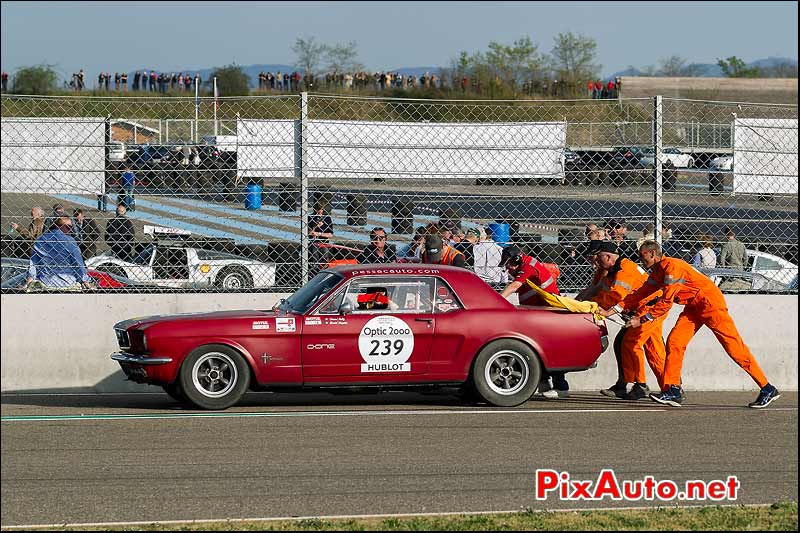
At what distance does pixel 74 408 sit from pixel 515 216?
215 inches

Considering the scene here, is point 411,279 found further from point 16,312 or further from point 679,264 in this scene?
point 16,312

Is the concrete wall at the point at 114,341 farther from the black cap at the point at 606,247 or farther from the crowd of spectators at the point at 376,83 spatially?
the crowd of spectators at the point at 376,83

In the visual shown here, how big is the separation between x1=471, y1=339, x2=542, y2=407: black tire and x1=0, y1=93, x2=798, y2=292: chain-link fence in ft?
7.34

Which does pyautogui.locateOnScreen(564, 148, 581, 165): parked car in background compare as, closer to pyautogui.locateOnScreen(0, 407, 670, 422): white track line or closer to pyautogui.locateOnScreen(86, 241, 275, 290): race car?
pyautogui.locateOnScreen(0, 407, 670, 422): white track line

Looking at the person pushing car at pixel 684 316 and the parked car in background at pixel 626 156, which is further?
the parked car in background at pixel 626 156

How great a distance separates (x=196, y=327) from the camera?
36.7 ft

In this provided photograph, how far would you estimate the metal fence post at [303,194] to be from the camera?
13156 millimetres

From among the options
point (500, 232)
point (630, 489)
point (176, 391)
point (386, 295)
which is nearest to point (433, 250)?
point (500, 232)

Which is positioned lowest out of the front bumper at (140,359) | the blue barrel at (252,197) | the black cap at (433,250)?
the front bumper at (140,359)

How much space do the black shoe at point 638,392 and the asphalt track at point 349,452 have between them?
0.24m

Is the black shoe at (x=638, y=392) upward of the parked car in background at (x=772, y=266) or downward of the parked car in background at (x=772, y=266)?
downward

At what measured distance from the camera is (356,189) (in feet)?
44.8

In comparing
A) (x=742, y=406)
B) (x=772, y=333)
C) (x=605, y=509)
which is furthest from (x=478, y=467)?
(x=772, y=333)

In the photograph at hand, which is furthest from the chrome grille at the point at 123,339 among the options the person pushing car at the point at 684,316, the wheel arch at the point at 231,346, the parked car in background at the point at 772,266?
the parked car in background at the point at 772,266
